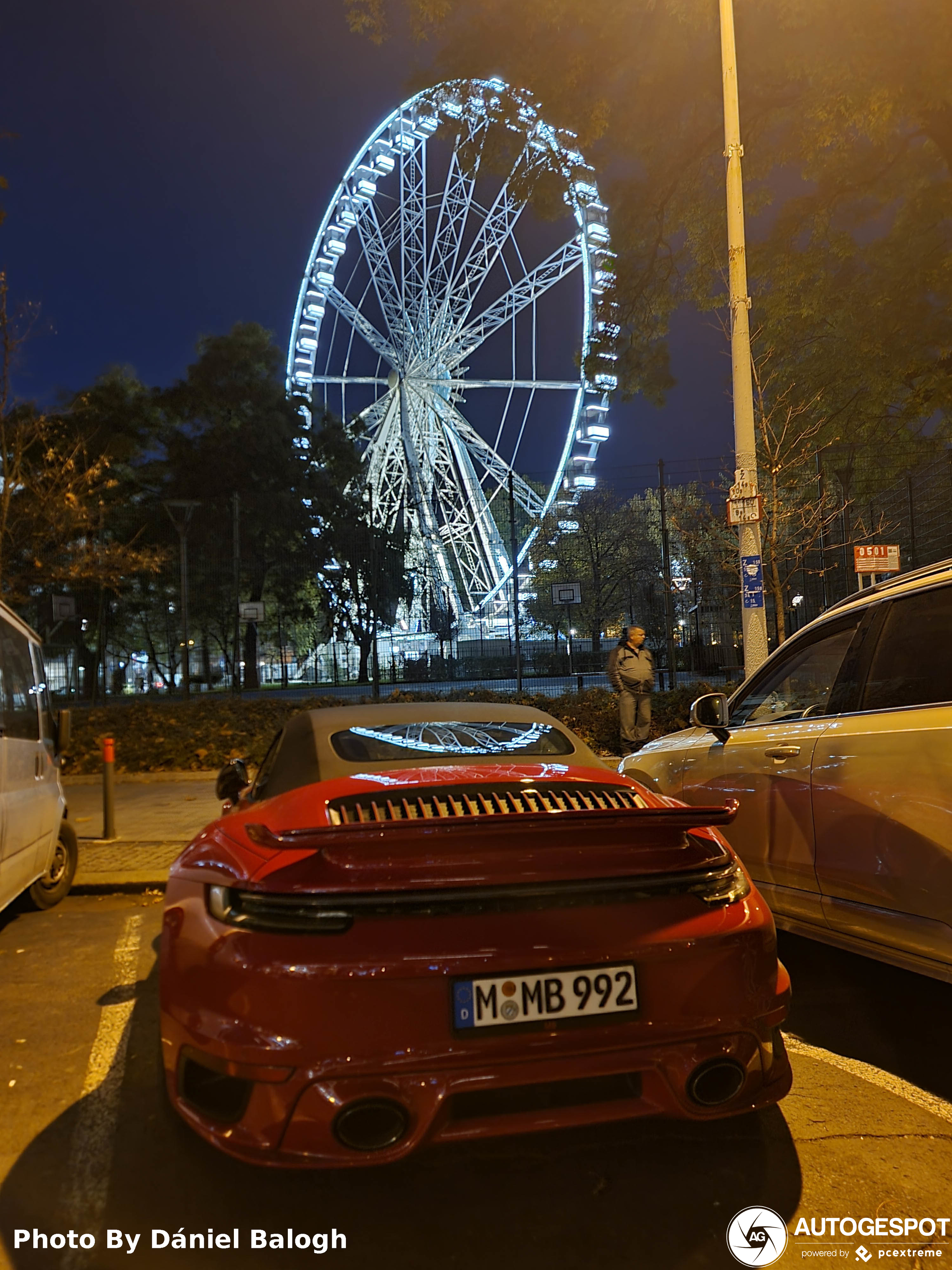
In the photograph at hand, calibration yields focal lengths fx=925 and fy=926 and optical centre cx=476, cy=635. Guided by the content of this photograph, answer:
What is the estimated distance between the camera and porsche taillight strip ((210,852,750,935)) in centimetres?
218

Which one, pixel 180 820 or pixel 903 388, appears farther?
pixel 903 388

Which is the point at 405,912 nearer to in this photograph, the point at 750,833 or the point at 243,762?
the point at 243,762

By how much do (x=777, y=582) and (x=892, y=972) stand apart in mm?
9485

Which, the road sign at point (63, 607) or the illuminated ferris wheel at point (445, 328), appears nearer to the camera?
the road sign at point (63, 607)

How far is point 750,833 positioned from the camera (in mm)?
4137

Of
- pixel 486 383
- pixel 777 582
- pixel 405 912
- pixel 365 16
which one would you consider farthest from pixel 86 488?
pixel 405 912

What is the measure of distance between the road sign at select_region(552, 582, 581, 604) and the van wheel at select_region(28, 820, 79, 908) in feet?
35.0

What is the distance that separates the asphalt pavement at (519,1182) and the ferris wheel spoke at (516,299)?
25.0 meters

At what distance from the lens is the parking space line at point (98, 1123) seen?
245 centimetres

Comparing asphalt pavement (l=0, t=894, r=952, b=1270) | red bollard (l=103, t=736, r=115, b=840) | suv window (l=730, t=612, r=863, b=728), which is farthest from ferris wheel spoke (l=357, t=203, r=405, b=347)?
asphalt pavement (l=0, t=894, r=952, b=1270)

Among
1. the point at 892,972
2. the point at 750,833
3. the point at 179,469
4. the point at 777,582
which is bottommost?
the point at 892,972

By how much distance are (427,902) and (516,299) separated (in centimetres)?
2620

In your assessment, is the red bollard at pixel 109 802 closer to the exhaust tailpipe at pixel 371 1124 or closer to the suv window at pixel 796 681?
the suv window at pixel 796 681

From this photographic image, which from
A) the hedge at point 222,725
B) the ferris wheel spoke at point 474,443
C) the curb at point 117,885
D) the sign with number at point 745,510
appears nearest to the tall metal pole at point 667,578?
the hedge at point 222,725
